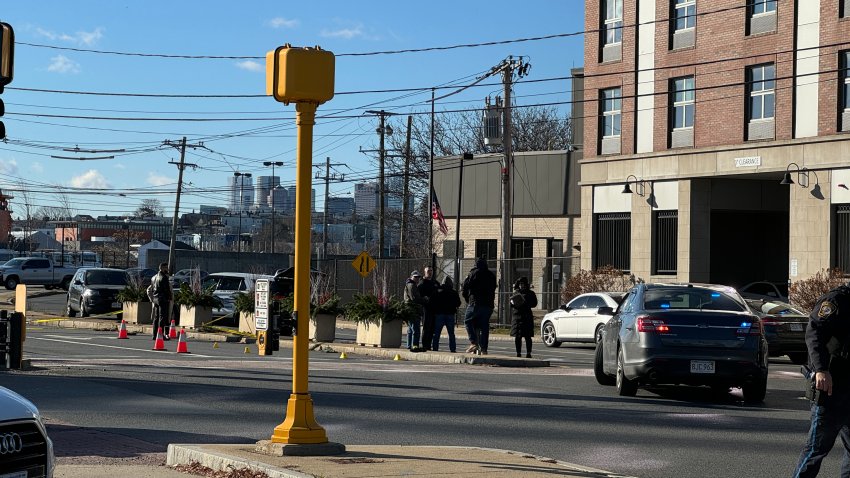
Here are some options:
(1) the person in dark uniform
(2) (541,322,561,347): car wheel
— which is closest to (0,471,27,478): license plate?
(1) the person in dark uniform

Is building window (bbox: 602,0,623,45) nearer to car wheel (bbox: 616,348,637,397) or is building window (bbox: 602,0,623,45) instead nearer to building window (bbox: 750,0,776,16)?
building window (bbox: 750,0,776,16)

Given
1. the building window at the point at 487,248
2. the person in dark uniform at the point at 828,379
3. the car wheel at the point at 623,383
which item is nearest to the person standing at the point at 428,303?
the car wheel at the point at 623,383

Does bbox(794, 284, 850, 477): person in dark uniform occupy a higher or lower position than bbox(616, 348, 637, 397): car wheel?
higher

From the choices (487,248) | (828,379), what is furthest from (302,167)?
(487,248)

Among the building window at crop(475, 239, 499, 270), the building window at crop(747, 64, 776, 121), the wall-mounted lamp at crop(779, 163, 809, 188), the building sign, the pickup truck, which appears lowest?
the pickup truck

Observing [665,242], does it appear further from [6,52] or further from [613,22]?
[6,52]

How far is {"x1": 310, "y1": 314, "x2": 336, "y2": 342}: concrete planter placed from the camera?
94.9 feet

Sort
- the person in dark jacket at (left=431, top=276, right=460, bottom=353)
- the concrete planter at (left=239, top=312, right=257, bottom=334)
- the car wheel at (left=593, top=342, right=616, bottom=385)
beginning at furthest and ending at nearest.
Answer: the concrete planter at (left=239, top=312, right=257, bottom=334) < the person in dark jacket at (left=431, top=276, right=460, bottom=353) < the car wheel at (left=593, top=342, right=616, bottom=385)

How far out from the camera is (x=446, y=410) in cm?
1482

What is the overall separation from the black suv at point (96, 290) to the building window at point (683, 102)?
19.3 metres

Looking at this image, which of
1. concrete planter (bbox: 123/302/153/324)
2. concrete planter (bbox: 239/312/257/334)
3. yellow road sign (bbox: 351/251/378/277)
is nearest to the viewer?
concrete planter (bbox: 239/312/257/334)

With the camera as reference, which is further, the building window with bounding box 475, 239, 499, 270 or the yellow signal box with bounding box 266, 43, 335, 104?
the building window with bounding box 475, 239, 499, 270

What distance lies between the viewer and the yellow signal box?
9852mm

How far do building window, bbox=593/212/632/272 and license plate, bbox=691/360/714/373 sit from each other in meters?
26.7
